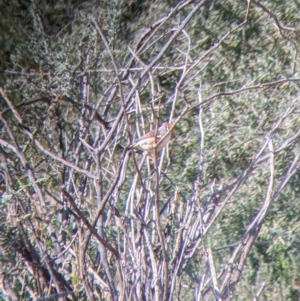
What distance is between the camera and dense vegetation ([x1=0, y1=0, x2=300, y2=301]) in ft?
10.6

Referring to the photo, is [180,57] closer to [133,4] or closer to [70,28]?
[133,4]

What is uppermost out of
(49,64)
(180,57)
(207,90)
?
(180,57)

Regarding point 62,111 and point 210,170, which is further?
point 210,170

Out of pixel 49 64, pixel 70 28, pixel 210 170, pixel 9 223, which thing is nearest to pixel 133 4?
pixel 70 28

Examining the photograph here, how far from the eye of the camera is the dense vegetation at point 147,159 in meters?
3.24

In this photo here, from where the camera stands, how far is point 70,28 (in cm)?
749

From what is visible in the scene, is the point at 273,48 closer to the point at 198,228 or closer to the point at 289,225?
the point at 289,225

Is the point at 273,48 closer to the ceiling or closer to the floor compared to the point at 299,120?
closer to the ceiling

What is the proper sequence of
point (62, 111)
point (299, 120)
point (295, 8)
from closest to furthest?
point (62, 111), point (299, 120), point (295, 8)


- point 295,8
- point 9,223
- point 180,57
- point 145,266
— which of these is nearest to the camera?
point 145,266

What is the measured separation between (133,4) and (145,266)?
173 inches

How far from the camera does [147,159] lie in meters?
3.82

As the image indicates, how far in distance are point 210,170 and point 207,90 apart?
2.61 feet

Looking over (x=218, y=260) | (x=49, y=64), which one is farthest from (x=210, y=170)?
(x=49, y=64)
